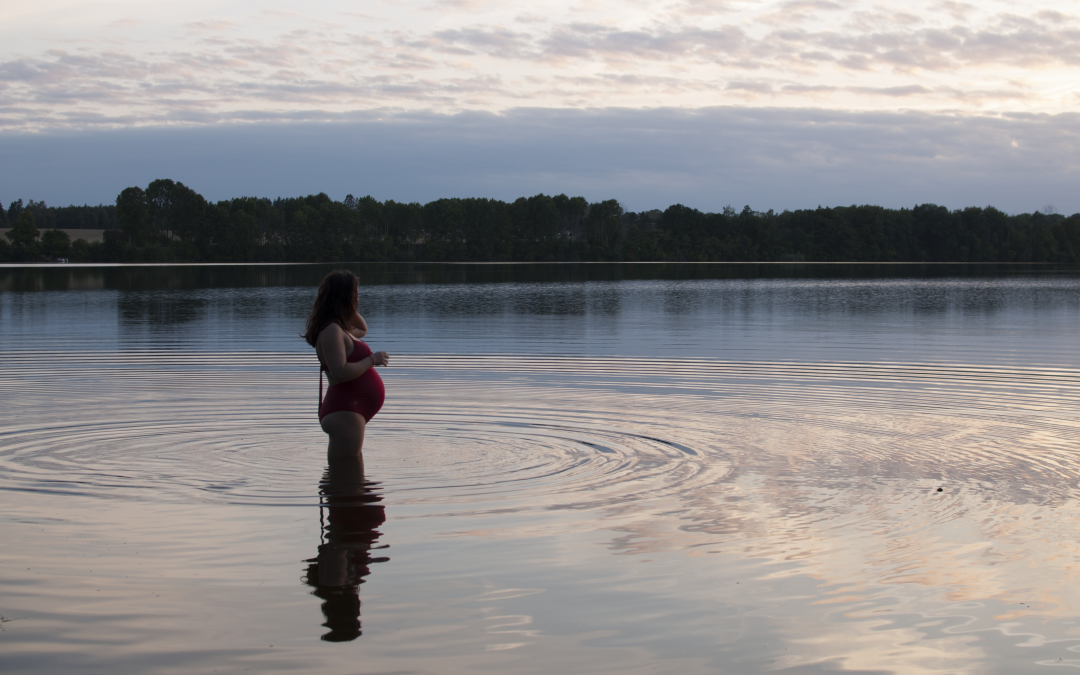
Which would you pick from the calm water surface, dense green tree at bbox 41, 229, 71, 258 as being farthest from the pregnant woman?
dense green tree at bbox 41, 229, 71, 258

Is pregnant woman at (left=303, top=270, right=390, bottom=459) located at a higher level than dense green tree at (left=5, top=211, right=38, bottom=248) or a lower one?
lower

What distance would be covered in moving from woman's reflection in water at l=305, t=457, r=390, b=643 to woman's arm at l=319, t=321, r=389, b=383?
1.09 meters

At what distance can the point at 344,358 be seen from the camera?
8.26 metres

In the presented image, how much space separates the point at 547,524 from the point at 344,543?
1627 millimetres

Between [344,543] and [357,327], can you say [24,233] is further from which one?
[344,543]

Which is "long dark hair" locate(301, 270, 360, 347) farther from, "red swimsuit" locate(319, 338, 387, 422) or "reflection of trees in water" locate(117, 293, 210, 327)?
"reflection of trees in water" locate(117, 293, 210, 327)

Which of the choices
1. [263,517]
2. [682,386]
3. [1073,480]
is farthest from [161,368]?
[1073,480]

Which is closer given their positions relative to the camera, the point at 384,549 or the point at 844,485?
the point at 384,549

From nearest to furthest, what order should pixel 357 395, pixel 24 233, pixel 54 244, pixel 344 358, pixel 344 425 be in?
pixel 344 358, pixel 357 395, pixel 344 425, pixel 24 233, pixel 54 244

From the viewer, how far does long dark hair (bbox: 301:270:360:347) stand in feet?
27.0

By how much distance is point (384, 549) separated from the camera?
7.11m

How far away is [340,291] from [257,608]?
10.1 feet

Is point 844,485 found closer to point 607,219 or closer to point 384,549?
point 384,549

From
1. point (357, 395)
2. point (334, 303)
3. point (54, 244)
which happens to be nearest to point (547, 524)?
point (357, 395)
